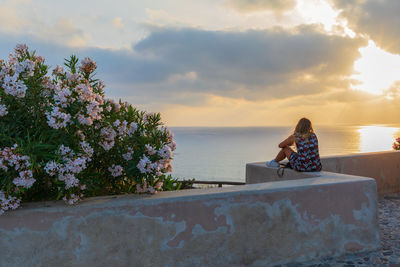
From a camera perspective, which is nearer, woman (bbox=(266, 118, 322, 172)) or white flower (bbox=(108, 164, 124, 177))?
white flower (bbox=(108, 164, 124, 177))

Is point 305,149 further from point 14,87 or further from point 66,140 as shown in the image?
point 14,87

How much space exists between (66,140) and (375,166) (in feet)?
26.5

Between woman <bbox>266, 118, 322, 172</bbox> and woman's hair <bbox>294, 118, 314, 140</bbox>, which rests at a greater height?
woman's hair <bbox>294, 118, 314, 140</bbox>

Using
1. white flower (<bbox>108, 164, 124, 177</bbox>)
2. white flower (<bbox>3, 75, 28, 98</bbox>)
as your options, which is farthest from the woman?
white flower (<bbox>3, 75, 28, 98</bbox>)

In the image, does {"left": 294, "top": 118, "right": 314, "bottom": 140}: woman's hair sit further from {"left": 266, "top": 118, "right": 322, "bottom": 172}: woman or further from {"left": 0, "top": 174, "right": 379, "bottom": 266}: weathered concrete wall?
{"left": 0, "top": 174, "right": 379, "bottom": 266}: weathered concrete wall

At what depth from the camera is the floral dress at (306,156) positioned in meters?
6.10

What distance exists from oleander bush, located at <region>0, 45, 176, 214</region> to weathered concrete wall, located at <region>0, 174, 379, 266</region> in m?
0.31

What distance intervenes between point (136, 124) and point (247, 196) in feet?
5.85

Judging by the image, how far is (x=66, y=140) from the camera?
366 centimetres

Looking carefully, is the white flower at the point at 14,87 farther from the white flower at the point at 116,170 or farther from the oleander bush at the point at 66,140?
the white flower at the point at 116,170

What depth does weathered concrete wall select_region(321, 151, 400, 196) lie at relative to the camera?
817 centimetres

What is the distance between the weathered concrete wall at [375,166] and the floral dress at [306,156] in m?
2.01

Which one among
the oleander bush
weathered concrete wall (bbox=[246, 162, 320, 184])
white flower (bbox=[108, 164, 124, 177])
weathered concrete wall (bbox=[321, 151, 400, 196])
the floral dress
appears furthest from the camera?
weathered concrete wall (bbox=[321, 151, 400, 196])

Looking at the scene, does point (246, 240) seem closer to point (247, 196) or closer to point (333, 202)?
point (247, 196)
